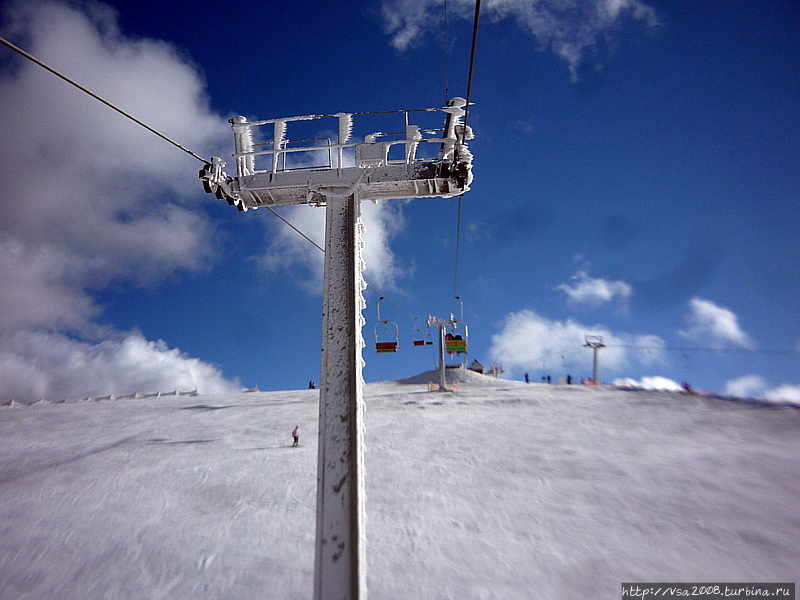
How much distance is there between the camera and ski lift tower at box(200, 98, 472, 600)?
14.0ft

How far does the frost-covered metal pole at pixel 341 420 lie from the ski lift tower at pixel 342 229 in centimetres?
1

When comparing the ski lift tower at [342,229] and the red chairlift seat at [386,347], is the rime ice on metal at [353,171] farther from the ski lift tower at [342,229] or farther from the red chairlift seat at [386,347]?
the red chairlift seat at [386,347]

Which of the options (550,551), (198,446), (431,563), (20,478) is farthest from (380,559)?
(20,478)

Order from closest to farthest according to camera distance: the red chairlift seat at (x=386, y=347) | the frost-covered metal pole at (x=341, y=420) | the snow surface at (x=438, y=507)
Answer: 1. the frost-covered metal pole at (x=341, y=420)
2. the snow surface at (x=438, y=507)
3. the red chairlift seat at (x=386, y=347)

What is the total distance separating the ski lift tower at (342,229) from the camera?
428 cm

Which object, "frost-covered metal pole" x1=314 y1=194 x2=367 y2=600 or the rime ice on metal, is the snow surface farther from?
the rime ice on metal

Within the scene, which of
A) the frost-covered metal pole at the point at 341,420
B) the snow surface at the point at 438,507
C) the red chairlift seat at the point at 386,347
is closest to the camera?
the frost-covered metal pole at the point at 341,420

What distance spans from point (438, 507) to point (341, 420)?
313 inches

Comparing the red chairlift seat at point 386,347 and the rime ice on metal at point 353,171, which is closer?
the rime ice on metal at point 353,171

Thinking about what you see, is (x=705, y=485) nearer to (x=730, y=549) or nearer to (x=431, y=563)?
(x=730, y=549)

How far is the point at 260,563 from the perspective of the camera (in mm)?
8523

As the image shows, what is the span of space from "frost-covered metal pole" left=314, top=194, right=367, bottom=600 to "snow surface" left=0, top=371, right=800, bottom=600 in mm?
4435

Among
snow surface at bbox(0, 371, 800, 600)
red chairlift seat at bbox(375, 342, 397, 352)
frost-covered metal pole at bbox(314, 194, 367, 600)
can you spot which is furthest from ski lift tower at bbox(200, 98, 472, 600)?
red chairlift seat at bbox(375, 342, 397, 352)

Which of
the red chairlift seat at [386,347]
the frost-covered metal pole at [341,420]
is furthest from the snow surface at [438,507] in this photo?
the red chairlift seat at [386,347]
